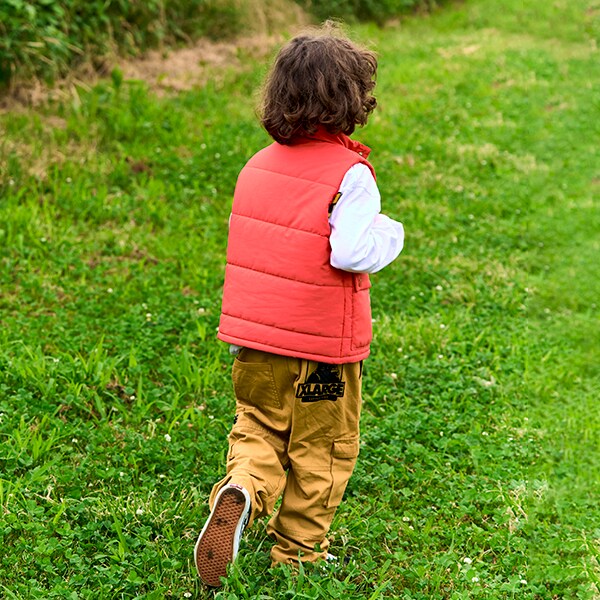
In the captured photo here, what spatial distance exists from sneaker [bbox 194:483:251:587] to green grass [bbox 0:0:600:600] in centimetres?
14

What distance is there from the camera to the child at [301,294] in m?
3.13

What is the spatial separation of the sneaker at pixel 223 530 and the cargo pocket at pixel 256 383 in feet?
1.20

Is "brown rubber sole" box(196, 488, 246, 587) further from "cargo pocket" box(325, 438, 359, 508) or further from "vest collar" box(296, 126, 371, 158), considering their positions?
"vest collar" box(296, 126, 371, 158)

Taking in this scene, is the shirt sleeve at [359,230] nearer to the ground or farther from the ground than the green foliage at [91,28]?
farther from the ground

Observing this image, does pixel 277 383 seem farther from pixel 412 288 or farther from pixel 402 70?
pixel 402 70

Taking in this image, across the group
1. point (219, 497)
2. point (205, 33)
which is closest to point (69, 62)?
point (205, 33)

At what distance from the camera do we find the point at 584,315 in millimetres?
6207

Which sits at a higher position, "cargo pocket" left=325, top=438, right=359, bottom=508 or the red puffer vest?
the red puffer vest

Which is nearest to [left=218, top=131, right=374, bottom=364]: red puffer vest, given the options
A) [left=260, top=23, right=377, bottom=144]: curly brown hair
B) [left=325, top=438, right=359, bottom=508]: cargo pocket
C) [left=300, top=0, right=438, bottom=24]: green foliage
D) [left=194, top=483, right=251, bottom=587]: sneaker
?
[left=260, top=23, right=377, bottom=144]: curly brown hair

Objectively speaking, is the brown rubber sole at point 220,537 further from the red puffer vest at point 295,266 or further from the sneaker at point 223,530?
the red puffer vest at point 295,266

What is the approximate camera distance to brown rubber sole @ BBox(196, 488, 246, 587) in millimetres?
3037

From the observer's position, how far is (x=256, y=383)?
329 centimetres

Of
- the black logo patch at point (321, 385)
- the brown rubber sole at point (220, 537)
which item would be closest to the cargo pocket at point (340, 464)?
the black logo patch at point (321, 385)

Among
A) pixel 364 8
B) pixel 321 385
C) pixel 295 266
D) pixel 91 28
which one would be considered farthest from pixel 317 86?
pixel 364 8
